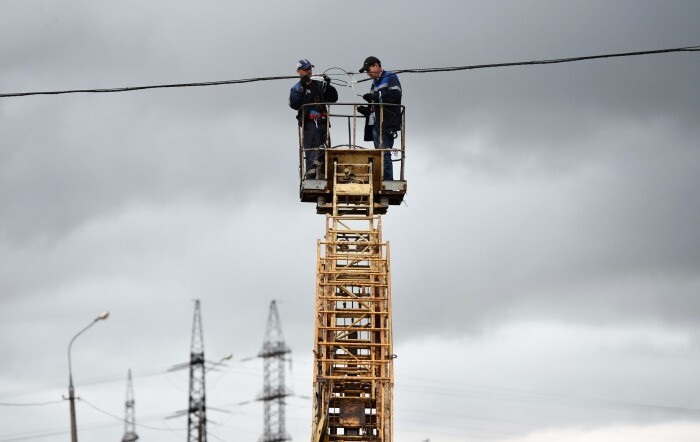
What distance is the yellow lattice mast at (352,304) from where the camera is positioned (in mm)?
31547

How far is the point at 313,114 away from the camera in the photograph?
35188 millimetres

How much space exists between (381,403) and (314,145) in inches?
278

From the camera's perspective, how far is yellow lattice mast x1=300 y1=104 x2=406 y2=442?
104ft

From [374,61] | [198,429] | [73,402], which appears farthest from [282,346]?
[374,61]

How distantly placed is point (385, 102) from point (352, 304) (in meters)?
4.97

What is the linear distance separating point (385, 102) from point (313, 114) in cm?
173

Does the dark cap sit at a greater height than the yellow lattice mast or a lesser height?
greater

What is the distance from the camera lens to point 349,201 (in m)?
34.6

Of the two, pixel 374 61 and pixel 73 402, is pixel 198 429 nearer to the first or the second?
pixel 73 402

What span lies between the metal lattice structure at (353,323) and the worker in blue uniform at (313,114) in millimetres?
873

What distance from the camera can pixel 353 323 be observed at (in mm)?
32688

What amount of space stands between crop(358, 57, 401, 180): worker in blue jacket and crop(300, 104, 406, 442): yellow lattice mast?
1.75 feet

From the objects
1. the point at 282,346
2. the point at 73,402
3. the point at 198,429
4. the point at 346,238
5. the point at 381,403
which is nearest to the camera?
the point at 381,403

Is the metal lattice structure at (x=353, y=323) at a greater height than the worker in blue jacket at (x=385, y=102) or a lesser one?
lesser
